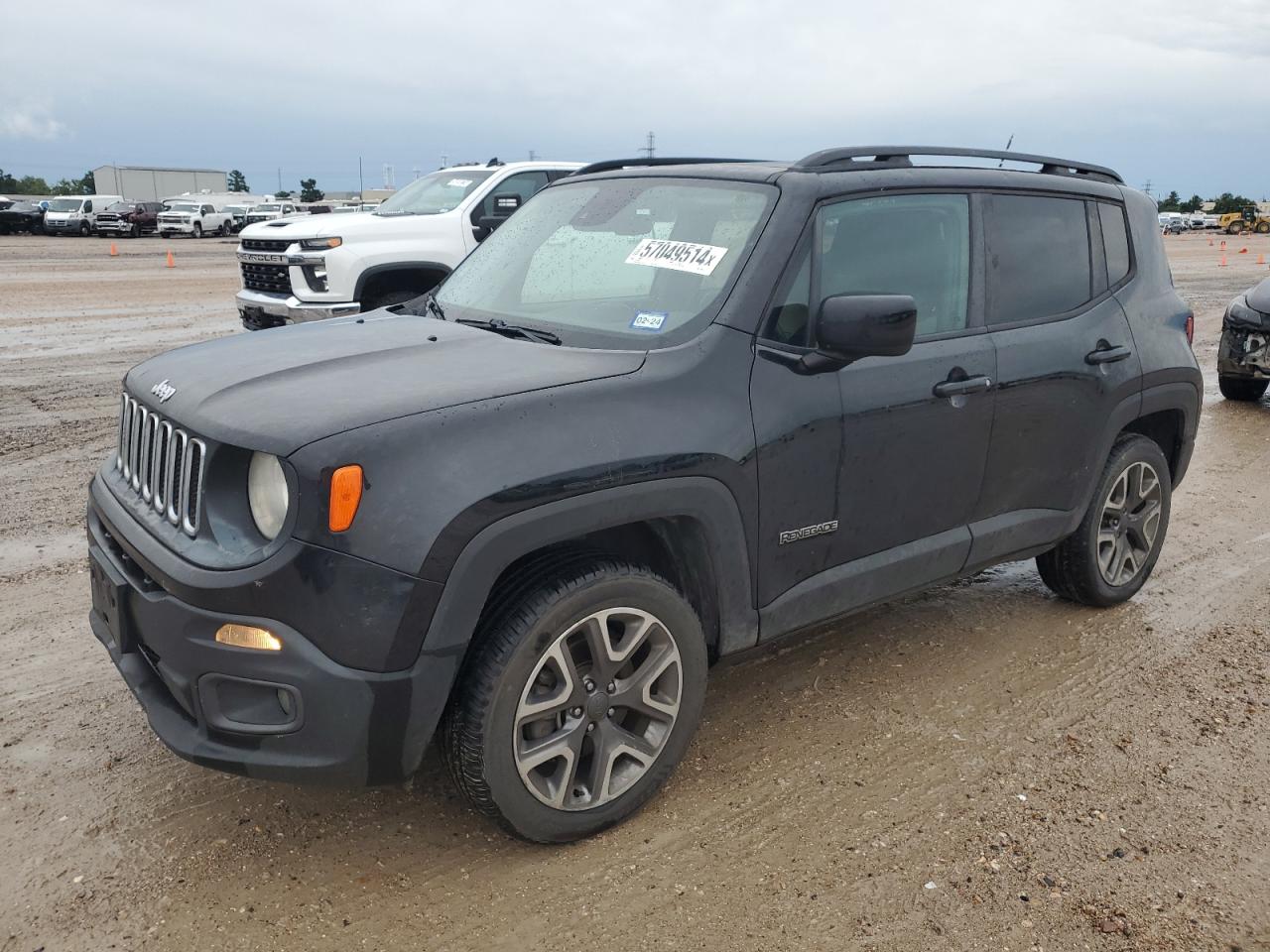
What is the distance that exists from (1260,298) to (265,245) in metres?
9.32

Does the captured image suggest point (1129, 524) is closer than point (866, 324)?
No

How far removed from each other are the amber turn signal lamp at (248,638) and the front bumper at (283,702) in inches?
0.5

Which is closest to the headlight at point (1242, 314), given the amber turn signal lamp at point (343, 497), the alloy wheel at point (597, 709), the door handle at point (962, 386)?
the door handle at point (962, 386)

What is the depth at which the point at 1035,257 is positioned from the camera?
418 centimetres

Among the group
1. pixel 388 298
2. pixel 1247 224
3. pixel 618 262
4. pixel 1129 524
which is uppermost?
pixel 1247 224

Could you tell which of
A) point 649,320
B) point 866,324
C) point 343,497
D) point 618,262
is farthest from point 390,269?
point 343,497

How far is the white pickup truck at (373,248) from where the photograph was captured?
32.3 ft

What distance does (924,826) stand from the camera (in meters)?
3.18

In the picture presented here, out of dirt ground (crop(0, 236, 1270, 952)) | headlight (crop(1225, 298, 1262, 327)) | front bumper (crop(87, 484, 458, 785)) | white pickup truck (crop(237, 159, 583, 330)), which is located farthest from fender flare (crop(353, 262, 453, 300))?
front bumper (crop(87, 484, 458, 785))

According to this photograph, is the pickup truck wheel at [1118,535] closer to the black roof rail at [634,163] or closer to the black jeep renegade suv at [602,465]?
the black jeep renegade suv at [602,465]

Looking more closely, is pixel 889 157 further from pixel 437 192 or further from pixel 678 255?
pixel 437 192

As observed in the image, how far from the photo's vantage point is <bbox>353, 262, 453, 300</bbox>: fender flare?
32.6 ft

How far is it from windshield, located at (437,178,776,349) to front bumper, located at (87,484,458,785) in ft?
4.22

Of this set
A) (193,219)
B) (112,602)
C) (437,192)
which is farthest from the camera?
(193,219)
